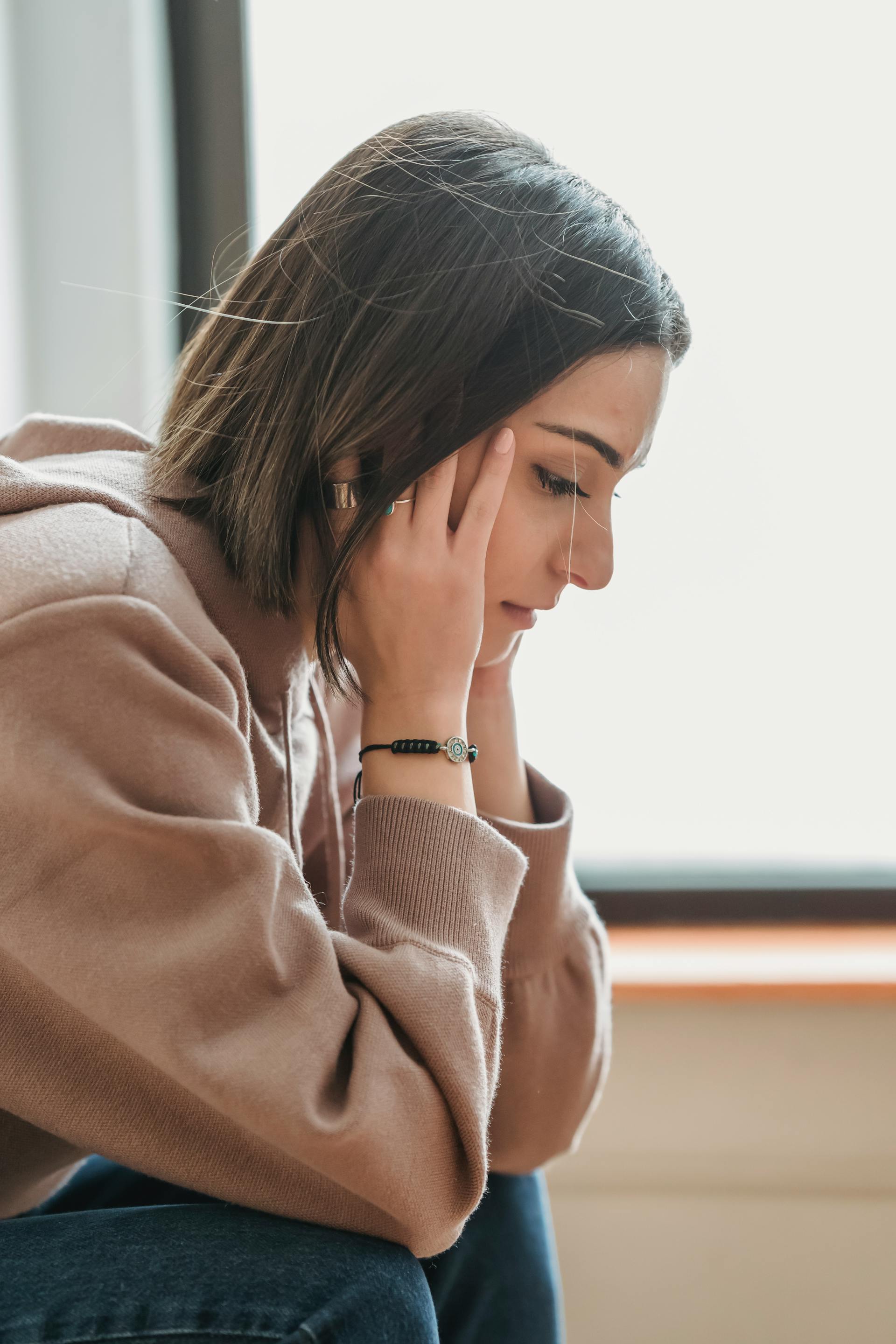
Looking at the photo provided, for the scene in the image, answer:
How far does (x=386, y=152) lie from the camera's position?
0.77 metres

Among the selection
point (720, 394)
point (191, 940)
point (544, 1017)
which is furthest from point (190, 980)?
point (720, 394)

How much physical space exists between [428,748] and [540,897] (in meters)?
0.24

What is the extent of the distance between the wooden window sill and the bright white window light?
84mm

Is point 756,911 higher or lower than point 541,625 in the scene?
lower

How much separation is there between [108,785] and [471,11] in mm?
1068

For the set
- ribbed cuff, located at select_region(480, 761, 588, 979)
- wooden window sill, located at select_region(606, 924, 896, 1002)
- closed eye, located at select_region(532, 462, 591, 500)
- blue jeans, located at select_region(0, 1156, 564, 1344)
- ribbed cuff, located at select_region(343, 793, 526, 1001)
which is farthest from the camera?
wooden window sill, located at select_region(606, 924, 896, 1002)

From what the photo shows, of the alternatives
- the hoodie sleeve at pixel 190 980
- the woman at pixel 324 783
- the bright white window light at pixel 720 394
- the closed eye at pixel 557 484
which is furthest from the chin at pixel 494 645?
the bright white window light at pixel 720 394

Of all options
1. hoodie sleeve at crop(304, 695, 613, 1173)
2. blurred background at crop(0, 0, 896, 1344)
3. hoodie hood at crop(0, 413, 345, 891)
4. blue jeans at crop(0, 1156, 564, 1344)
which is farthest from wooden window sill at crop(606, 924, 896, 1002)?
blue jeans at crop(0, 1156, 564, 1344)

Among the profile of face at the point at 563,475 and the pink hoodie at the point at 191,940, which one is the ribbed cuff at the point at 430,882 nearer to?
the pink hoodie at the point at 191,940

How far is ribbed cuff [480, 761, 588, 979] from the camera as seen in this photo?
906 mm

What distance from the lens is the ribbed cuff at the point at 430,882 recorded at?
2.21 ft

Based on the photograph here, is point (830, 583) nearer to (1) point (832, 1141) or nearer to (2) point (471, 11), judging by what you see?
(1) point (832, 1141)

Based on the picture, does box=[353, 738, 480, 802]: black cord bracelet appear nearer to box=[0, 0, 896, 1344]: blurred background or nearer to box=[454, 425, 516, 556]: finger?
box=[454, 425, 516, 556]: finger

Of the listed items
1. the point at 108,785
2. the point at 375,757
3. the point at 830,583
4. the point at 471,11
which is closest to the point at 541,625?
the point at 830,583
